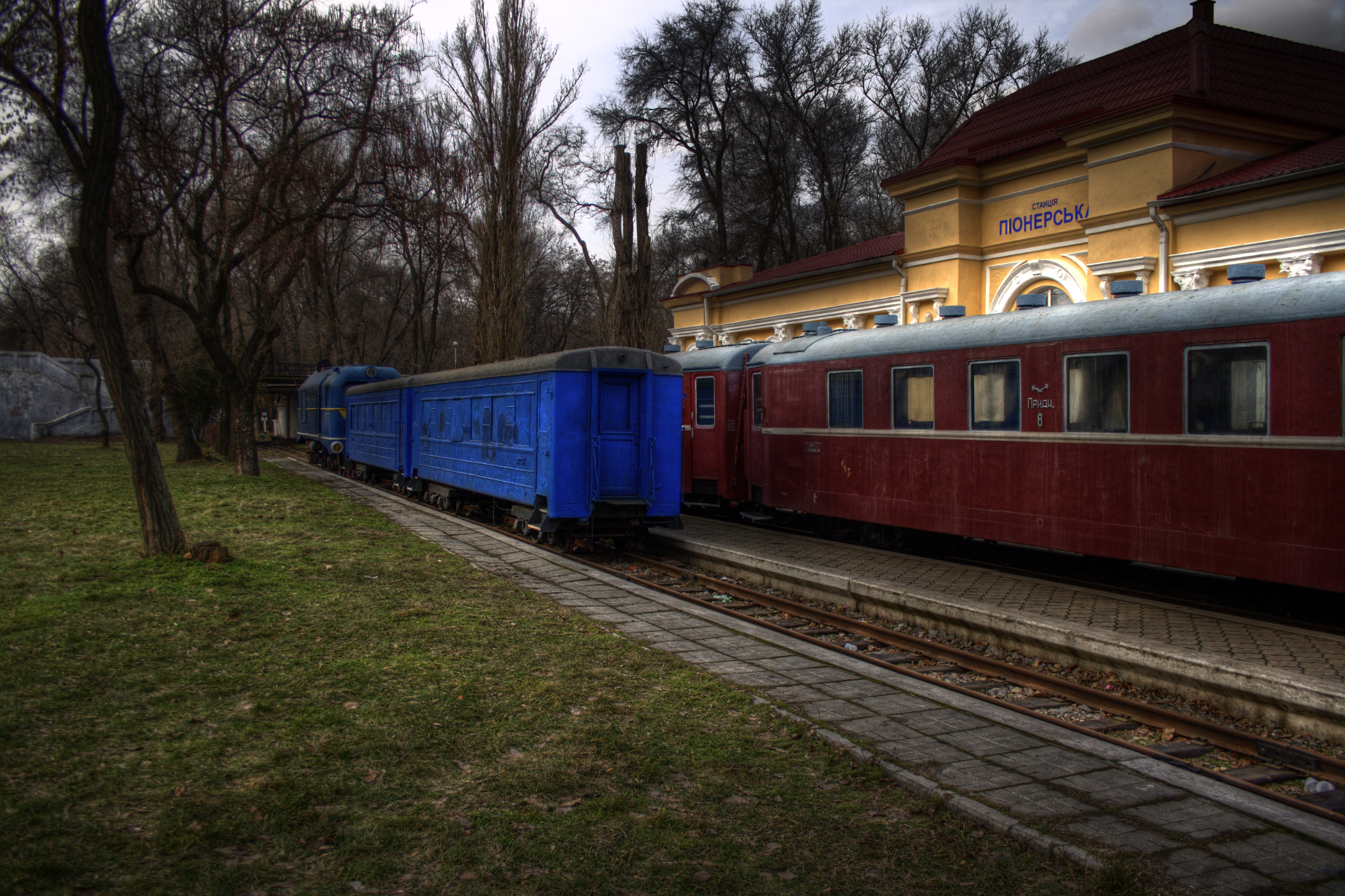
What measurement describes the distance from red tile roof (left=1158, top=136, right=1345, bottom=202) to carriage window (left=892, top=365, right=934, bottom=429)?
21.5ft

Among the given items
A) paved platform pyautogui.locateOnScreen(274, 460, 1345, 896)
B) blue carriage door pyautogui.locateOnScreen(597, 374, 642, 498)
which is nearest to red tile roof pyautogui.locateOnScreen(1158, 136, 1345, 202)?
blue carriage door pyautogui.locateOnScreen(597, 374, 642, 498)

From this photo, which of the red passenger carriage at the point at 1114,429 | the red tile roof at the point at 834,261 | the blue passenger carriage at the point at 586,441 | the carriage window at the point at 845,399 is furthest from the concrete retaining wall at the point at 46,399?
the red passenger carriage at the point at 1114,429

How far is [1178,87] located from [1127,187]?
2391mm

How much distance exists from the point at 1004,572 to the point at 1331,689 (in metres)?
5.10

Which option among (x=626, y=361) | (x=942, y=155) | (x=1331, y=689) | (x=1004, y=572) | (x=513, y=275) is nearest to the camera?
(x=1331, y=689)

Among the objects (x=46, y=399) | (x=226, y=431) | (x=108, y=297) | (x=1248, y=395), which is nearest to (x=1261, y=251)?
(x=1248, y=395)

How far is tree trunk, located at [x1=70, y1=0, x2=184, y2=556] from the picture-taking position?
9.64 metres

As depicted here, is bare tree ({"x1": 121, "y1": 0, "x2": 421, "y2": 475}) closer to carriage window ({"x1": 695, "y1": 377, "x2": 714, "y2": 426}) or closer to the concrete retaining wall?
carriage window ({"x1": 695, "y1": 377, "x2": 714, "y2": 426})

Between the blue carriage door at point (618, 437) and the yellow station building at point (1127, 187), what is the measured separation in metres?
4.55

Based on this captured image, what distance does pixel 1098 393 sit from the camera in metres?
9.25

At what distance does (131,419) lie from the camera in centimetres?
976

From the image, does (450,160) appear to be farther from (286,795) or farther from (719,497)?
(286,795)

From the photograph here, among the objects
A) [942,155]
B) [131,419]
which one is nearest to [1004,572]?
[131,419]

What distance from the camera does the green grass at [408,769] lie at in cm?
370
